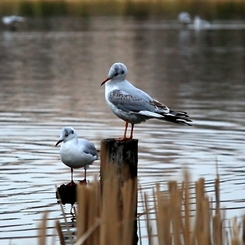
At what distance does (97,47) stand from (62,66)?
8.24 meters

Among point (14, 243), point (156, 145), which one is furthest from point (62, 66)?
point (14, 243)

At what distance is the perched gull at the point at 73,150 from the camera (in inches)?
398

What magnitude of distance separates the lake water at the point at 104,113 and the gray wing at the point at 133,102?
0.87 meters

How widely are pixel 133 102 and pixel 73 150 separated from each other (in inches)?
67.2

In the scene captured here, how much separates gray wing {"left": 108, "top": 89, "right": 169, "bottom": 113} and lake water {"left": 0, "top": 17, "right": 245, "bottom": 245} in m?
0.87

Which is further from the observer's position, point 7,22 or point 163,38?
point 7,22

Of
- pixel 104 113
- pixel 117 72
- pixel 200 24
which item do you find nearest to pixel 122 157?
pixel 117 72

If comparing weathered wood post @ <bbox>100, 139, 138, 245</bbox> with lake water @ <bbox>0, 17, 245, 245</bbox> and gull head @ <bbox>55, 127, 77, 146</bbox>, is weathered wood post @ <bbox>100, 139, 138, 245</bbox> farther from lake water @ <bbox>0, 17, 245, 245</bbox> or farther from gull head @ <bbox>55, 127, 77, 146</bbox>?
gull head @ <bbox>55, 127, 77, 146</bbox>

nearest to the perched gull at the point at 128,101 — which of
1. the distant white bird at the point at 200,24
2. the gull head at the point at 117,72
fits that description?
the gull head at the point at 117,72

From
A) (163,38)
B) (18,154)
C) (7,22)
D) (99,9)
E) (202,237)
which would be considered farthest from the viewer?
(99,9)

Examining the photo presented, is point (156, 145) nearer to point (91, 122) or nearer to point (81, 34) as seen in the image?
point (91, 122)

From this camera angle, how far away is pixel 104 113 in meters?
16.8

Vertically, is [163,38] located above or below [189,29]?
below

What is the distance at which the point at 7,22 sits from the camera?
49.2m
